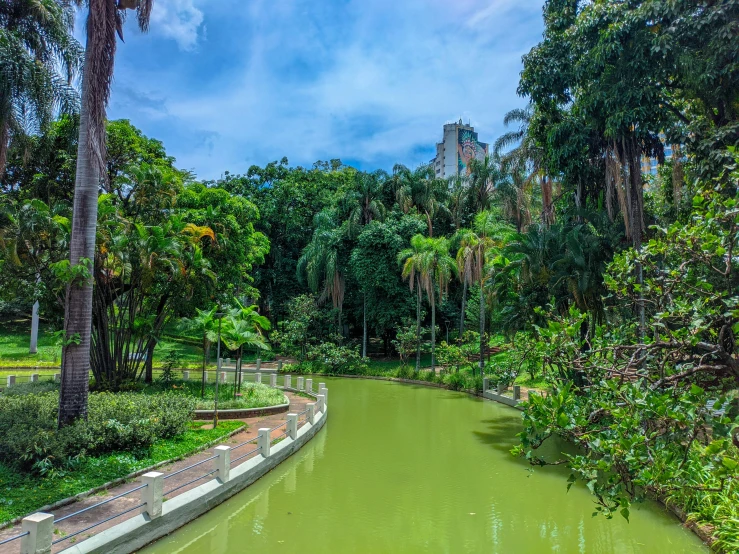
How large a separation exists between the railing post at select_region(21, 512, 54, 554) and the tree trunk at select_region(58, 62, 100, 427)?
4.98 m

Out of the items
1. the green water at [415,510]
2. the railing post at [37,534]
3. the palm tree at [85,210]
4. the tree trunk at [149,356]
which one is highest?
the palm tree at [85,210]

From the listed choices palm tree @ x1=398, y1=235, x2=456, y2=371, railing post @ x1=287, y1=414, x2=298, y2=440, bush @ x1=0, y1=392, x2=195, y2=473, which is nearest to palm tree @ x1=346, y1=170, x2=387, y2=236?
palm tree @ x1=398, y1=235, x2=456, y2=371

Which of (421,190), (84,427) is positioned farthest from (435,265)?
(84,427)

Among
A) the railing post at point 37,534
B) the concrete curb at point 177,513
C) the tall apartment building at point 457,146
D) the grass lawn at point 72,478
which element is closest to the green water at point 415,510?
the concrete curb at point 177,513

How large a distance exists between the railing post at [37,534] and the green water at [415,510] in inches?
68.1

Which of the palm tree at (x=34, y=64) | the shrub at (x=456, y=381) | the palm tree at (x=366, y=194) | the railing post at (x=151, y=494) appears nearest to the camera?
the railing post at (x=151, y=494)

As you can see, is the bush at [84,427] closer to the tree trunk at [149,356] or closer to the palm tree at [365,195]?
the tree trunk at [149,356]

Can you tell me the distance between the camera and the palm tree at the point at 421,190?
116ft

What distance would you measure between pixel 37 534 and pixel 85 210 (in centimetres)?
712

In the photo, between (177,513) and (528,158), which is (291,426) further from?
(528,158)

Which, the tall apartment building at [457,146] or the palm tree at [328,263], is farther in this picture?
the tall apartment building at [457,146]

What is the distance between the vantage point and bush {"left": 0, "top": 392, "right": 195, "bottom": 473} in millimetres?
9039

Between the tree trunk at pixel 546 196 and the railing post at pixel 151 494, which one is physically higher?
the tree trunk at pixel 546 196

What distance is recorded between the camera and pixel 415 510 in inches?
376
